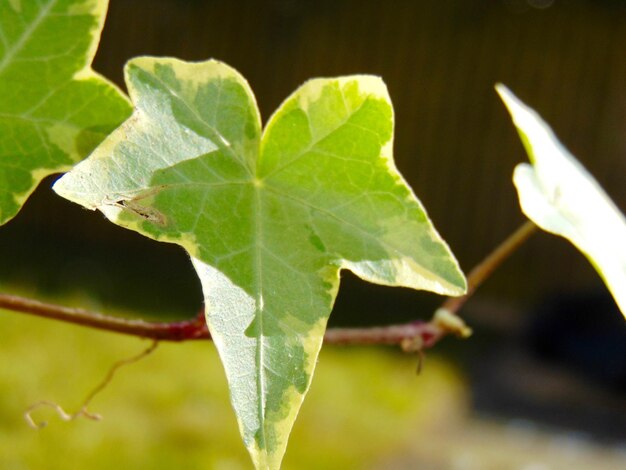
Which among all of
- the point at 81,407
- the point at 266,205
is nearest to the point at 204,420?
the point at 81,407

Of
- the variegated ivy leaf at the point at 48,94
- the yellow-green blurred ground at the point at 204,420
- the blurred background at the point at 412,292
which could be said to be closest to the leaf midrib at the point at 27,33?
the variegated ivy leaf at the point at 48,94

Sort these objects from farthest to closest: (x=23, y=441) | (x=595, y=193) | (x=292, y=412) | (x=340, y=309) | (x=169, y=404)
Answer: (x=340, y=309), (x=169, y=404), (x=23, y=441), (x=595, y=193), (x=292, y=412)

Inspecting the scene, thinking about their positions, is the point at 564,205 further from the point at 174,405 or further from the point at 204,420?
the point at 174,405

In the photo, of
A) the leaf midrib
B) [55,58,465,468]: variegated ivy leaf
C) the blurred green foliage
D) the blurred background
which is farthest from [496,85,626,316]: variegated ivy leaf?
the blurred background

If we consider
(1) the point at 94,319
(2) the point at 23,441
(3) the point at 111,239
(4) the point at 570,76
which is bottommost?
(3) the point at 111,239

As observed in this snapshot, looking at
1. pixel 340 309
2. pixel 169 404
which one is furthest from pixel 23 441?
pixel 340 309

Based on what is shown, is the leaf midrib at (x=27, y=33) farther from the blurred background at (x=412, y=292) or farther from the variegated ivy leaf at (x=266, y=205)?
the blurred background at (x=412, y=292)

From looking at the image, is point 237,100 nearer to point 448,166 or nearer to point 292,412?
point 292,412
